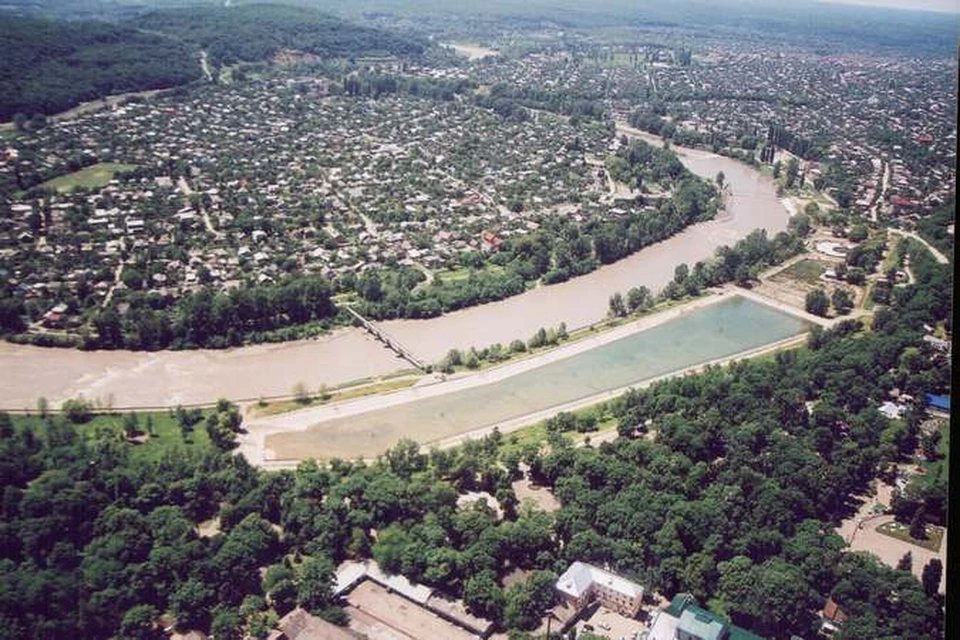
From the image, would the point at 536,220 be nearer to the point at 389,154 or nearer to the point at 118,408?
the point at 389,154

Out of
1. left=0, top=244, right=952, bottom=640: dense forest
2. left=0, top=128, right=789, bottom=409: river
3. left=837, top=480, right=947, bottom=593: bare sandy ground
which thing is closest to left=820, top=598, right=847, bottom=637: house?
left=0, top=244, right=952, bottom=640: dense forest

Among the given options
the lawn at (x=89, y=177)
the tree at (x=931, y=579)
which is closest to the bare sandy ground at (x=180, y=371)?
the tree at (x=931, y=579)

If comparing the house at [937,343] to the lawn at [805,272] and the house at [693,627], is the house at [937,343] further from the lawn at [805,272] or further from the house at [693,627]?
the house at [693,627]

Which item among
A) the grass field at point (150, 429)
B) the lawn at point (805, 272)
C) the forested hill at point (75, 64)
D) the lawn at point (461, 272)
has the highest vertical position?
the forested hill at point (75, 64)

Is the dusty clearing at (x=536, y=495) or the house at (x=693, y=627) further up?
the house at (x=693, y=627)

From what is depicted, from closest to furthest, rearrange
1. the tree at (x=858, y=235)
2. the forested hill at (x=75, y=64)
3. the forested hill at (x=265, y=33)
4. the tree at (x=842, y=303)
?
the tree at (x=842, y=303), the tree at (x=858, y=235), the forested hill at (x=75, y=64), the forested hill at (x=265, y=33)
